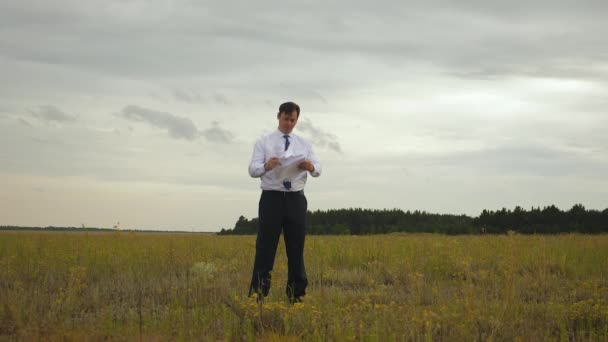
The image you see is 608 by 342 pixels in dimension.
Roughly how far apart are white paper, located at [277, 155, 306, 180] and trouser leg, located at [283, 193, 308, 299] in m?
0.28

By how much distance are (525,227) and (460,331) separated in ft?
145

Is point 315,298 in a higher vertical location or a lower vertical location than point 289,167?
lower

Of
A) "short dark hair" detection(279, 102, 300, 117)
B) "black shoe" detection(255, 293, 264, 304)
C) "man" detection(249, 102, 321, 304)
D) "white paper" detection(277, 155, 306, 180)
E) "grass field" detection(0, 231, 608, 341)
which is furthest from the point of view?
"short dark hair" detection(279, 102, 300, 117)

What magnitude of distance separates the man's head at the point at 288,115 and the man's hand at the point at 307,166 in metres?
0.56

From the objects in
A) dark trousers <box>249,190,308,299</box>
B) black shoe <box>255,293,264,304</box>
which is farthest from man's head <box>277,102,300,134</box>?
black shoe <box>255,293,264,304</box>

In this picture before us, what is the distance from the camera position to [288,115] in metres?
6.61

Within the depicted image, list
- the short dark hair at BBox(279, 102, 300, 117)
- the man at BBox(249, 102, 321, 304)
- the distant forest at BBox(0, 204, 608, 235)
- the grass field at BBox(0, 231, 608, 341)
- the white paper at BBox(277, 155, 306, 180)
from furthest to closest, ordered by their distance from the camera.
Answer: the distant forest at BBox(0, 204, 608, 235) → the short dark hair at BBox(279, 102, 300, 117) → the man at BBox(249, 102, 321, 304) → the white paper at BBox(277, 155, 306, 180) → the grass field at BBox(0, 231, 608, 341)

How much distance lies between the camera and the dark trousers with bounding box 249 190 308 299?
6570 mm

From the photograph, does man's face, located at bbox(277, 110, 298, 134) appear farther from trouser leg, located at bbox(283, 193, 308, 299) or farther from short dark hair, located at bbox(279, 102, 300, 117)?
trouser leg, located at bbox(283, 193, 308, 299)

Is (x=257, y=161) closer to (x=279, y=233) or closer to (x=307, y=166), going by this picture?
(x=307, y=166)

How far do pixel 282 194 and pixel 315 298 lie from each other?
153cm

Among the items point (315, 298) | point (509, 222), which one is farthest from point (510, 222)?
point (315, 298)

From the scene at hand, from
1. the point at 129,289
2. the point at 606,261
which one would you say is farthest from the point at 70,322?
the point at 606,261

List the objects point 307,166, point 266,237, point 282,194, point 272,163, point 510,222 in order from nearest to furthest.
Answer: point 272,163, point 307,166, point 282,194, point 266,237, point 510,222
